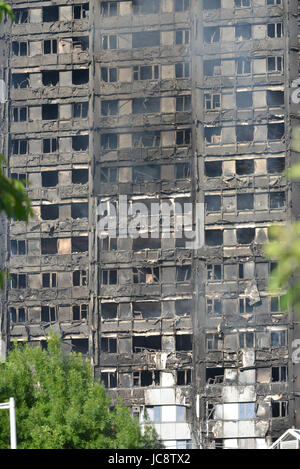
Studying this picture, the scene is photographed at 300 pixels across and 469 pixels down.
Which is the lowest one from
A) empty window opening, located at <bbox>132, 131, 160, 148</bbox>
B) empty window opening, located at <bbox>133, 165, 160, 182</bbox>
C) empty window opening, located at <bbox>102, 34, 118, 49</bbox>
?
empty window opening, located at <bbox>133, 165, 160, 182</bbox>

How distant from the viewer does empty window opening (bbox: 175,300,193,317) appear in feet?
258

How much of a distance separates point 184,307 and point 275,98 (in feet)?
50.1

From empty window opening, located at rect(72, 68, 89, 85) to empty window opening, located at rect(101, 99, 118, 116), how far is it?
7.88 feet

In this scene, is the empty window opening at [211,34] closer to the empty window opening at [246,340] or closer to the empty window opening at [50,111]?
the empty window opening at [50,111]

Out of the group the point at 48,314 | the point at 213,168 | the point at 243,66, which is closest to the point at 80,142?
the point at 213,168

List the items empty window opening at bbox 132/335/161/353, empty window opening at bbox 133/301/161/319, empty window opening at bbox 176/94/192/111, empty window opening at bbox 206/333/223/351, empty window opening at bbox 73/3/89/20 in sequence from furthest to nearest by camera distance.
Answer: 1. empty window opening at bbox 73/3/89/20
2. empty window opening at bbox 176/94/192/111
3. empty window opening at bbox 133/301/161/319
4. empty window opening at bbox 132/335/161/353
5. empty window opening at bbox 206/333/223/351

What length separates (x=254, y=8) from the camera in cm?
8012

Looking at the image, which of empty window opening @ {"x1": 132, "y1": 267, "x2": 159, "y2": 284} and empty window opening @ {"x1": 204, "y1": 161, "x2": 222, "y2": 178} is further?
empty window opening @ {"x1": 204, "y1": 161, "x2": 222, "y2": 178}

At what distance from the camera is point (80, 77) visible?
81.6m

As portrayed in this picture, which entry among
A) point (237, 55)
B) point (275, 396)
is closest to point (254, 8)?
point (237, 55)

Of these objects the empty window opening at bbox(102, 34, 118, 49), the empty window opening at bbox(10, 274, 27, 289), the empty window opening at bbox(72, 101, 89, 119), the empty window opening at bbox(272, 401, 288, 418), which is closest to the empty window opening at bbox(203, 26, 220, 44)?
the empty window opening at bbox(102, 34, 118, 49)

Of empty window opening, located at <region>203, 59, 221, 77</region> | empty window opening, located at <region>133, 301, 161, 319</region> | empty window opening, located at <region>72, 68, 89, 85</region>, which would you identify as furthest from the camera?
empty window opening, located at <region>72, 68, 89, 85</region>

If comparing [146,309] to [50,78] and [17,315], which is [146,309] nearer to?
[17,315]

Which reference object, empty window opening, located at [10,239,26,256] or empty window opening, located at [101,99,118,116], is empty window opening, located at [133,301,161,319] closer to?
empty window opening, located at [10,239,26,256]
